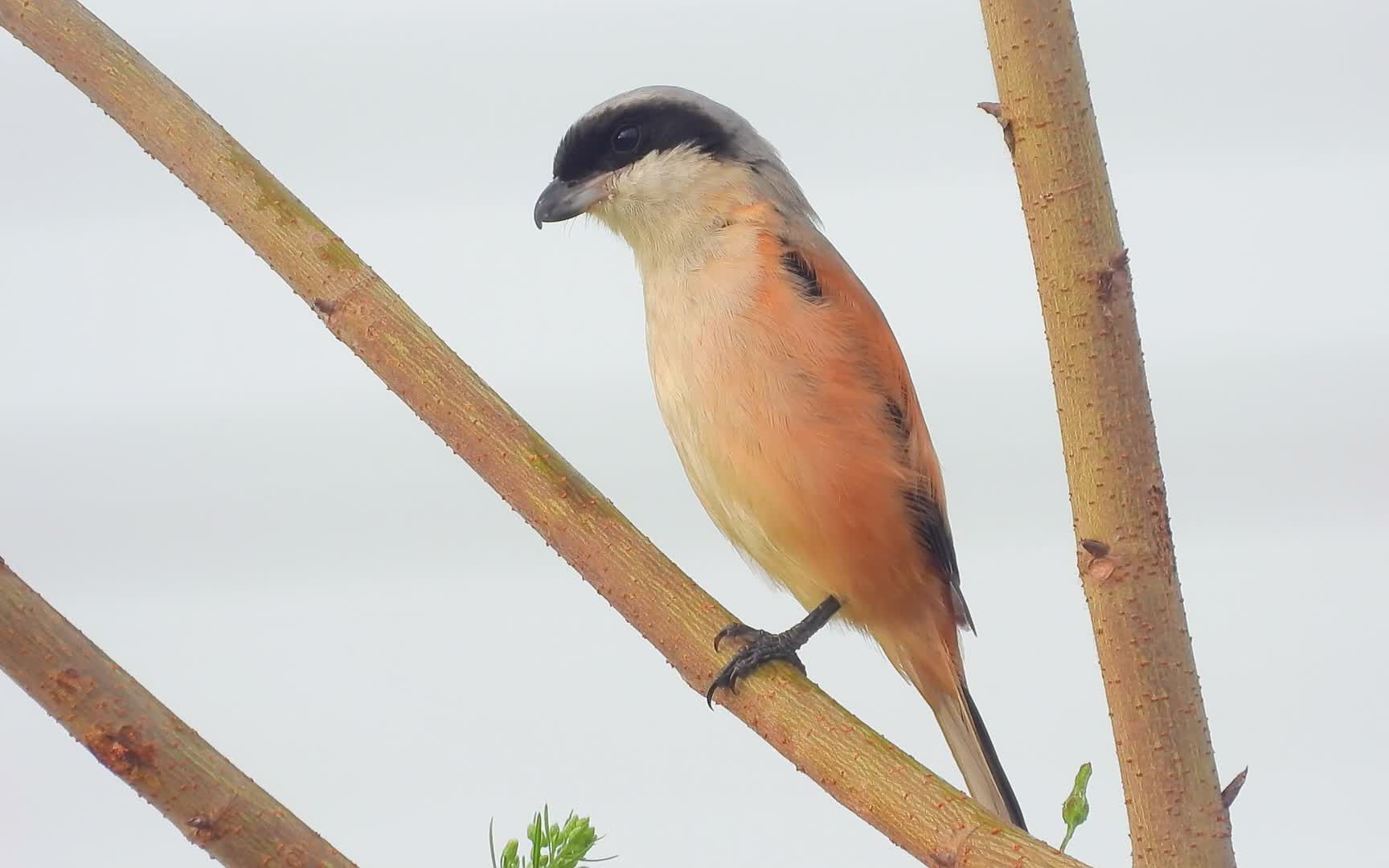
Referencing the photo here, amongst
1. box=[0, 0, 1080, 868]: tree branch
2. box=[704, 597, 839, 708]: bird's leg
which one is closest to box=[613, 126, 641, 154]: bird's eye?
box=[0, 0, 1080, 868]: tree branch

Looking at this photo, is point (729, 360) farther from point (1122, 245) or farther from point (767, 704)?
point (1122, 245)

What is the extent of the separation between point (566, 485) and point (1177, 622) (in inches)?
35.9

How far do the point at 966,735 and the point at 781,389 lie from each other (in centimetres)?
80

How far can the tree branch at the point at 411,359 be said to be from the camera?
1981 millimetres

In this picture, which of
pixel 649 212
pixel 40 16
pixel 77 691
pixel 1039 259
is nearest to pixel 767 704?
pixel 1039 259

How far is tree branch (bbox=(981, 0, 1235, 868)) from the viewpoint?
4.62ft

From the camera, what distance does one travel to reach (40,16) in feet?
6.77

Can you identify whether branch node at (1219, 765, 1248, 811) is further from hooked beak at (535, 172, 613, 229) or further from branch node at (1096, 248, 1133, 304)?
hooked beak at (535, 172, 613, 229)

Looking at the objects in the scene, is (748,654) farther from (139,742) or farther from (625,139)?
(625,139)

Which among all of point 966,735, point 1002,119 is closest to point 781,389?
point 966,735

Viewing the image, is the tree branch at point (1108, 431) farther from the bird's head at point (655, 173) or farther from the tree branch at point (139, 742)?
the bird's head at point (655, 173)

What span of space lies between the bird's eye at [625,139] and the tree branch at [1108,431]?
147cm

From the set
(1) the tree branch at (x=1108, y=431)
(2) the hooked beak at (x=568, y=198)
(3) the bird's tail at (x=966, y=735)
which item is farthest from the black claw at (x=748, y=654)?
(2) the hooked beak at (x=568, y=198)

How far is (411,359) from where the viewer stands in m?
2.00
